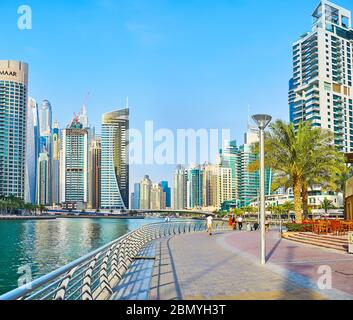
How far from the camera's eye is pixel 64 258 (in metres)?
28.5

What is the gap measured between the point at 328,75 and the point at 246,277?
141m

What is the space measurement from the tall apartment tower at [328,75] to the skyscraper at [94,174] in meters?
89.4

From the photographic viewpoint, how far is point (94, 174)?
19438 cm

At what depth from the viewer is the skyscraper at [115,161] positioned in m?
153

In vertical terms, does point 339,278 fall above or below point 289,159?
below

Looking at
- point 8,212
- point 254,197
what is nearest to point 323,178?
point 254,197

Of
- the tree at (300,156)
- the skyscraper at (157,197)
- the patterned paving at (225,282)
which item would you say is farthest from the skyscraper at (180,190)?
the patterned paving at (225,282)

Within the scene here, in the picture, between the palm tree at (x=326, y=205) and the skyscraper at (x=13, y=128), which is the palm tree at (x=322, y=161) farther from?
the skyscraper at (x=13, y=128)

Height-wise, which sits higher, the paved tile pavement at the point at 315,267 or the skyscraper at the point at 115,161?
the skyscraper at the point at 115,161

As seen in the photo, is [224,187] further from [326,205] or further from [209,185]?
[326,205]

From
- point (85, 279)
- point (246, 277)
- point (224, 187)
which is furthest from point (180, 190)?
point (85, 279)

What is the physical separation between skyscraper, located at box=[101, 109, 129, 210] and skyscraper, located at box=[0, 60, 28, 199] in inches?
1150
